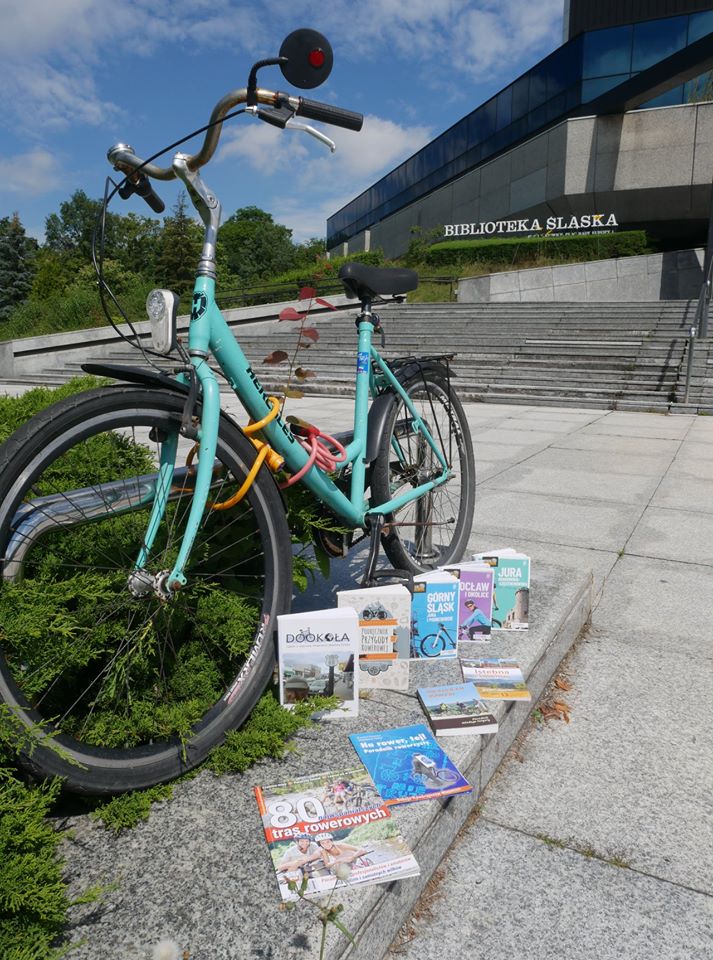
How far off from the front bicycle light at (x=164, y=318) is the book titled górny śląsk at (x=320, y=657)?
853mm

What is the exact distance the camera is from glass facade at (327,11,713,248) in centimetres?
3047

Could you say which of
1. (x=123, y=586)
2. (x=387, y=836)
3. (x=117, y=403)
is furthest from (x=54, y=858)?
(x=117, y=403)

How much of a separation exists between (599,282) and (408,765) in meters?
26.0

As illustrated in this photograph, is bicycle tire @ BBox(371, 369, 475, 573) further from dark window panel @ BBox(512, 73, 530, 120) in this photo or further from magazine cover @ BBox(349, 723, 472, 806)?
dark window panel @ BBox(512, 73, 530, 120)

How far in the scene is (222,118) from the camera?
71.9 inches

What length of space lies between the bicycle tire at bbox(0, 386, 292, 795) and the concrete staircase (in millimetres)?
9969

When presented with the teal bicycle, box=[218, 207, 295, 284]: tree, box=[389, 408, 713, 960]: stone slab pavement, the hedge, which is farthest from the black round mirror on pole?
box=[218, 207, 295, 284]: tree

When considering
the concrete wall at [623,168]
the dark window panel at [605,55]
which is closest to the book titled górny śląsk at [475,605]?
the concrete wall at [623,168]

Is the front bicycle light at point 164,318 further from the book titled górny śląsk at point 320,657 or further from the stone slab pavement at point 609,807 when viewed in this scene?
the stone slab pavement at point 609,807

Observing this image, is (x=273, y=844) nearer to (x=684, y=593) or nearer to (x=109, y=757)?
(x=109, y=757)

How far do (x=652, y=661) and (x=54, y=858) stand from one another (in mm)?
2455

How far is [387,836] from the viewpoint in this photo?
169cm

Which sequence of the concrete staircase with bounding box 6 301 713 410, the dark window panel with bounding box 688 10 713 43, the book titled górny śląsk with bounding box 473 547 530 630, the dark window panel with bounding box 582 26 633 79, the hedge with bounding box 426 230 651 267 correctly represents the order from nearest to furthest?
the book titled górny śląsk with bounding box 473 547 530 630 < the concrete staircase with bounding box 6 301 713 410 < the hedge with bounding box 426 230 651 267 < the dark window panel with bounding box 688 10 713 43 < the dark window panel with bounding box 582 26 633 79

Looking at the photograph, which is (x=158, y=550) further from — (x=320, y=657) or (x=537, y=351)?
(x=537, y=351)
